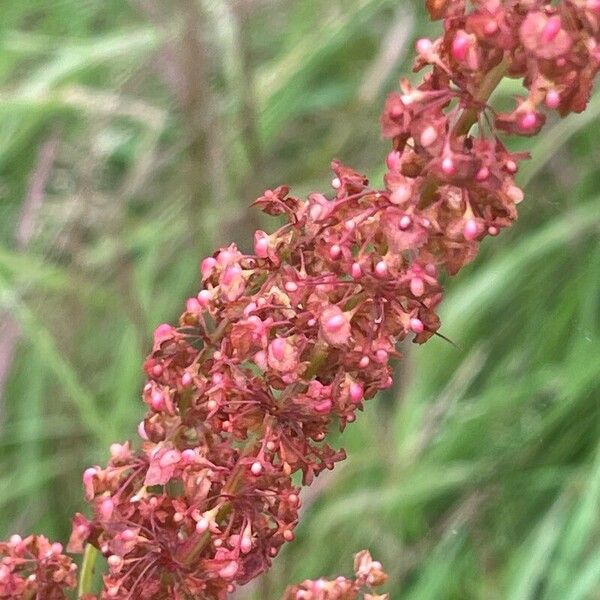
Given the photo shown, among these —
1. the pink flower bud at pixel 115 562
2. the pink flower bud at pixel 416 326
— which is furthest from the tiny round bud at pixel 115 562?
the pink flower bud at pixel 416 326

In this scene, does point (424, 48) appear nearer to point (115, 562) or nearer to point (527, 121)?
point (527, 121)

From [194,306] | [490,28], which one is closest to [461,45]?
[490,28]

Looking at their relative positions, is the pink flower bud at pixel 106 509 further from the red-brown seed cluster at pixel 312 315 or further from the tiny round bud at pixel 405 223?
the tiny round bud at pixel 405 223

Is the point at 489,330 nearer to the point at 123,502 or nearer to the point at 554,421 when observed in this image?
the point at 554,421

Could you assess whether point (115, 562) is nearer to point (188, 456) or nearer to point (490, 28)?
point (188, 456)

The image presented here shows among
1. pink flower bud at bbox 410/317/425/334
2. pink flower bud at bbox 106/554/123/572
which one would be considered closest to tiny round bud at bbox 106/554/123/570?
pink flower bud at bbox 106/554/123/572

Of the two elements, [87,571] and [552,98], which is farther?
[87,571]

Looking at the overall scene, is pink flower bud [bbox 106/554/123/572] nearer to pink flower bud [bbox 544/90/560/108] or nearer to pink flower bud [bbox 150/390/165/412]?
pink flower bud [bbox 150/390/165/412]
